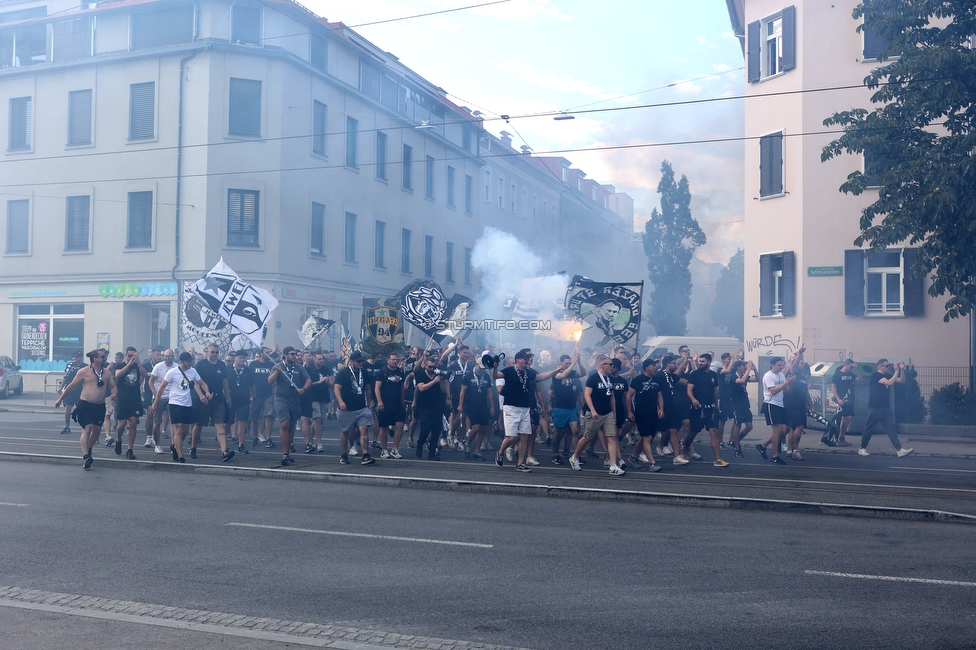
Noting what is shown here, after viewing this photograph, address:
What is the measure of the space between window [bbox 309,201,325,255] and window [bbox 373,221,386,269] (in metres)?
4.10

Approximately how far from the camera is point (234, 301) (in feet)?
57.8

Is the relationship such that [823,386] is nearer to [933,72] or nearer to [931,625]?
[933,72]

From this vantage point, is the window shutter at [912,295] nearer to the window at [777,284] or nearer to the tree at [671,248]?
the window at [777,284]

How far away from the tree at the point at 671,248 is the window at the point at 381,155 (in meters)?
19.1

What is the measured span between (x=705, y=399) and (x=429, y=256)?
28183 millimetres

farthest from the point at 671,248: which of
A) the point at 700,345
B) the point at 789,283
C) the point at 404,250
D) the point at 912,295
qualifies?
the point at 912,295

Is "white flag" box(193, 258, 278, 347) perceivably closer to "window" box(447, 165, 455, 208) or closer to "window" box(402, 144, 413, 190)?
"window" box(402, 144, 413, 190)

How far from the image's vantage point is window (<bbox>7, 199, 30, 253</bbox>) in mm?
31344

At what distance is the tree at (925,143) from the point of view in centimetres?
1659

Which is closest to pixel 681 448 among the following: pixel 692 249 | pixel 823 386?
pixel 823 386

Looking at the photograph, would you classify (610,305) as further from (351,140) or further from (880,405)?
(351,140)

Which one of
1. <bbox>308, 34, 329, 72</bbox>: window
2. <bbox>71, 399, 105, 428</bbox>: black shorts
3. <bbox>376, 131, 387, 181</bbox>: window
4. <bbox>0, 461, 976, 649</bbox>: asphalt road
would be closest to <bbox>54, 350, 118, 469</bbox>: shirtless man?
<bbox>71, 399, 105, 428</bbox>: black shorts

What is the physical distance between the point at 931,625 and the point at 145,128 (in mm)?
29195

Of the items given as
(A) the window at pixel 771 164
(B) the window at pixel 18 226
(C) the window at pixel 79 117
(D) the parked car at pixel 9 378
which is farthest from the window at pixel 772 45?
(D) the parked car at pixel 9 378
